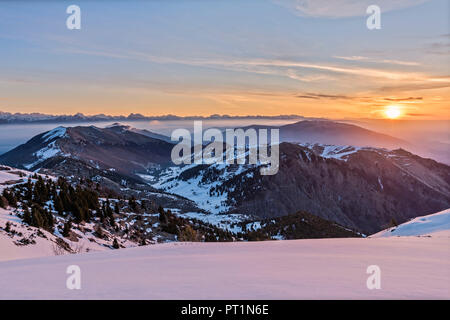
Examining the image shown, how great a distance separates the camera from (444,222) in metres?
37.5

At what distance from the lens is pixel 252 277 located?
8.77 metres

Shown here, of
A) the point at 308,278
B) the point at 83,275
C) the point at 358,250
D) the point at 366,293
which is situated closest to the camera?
the point at 366,293

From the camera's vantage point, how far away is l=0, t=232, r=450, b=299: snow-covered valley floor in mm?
7242

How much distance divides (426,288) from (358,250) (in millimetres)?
6087

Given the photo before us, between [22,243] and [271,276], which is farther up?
[271,276]

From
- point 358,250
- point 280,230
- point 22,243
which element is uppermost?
point 358,250

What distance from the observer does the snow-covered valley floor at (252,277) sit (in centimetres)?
724

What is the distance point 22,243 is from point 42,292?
881 inches

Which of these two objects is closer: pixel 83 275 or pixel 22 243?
pixel 83 275

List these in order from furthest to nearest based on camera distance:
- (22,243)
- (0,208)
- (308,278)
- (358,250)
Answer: (0,208), (22,243), (358,250), (308,278)
